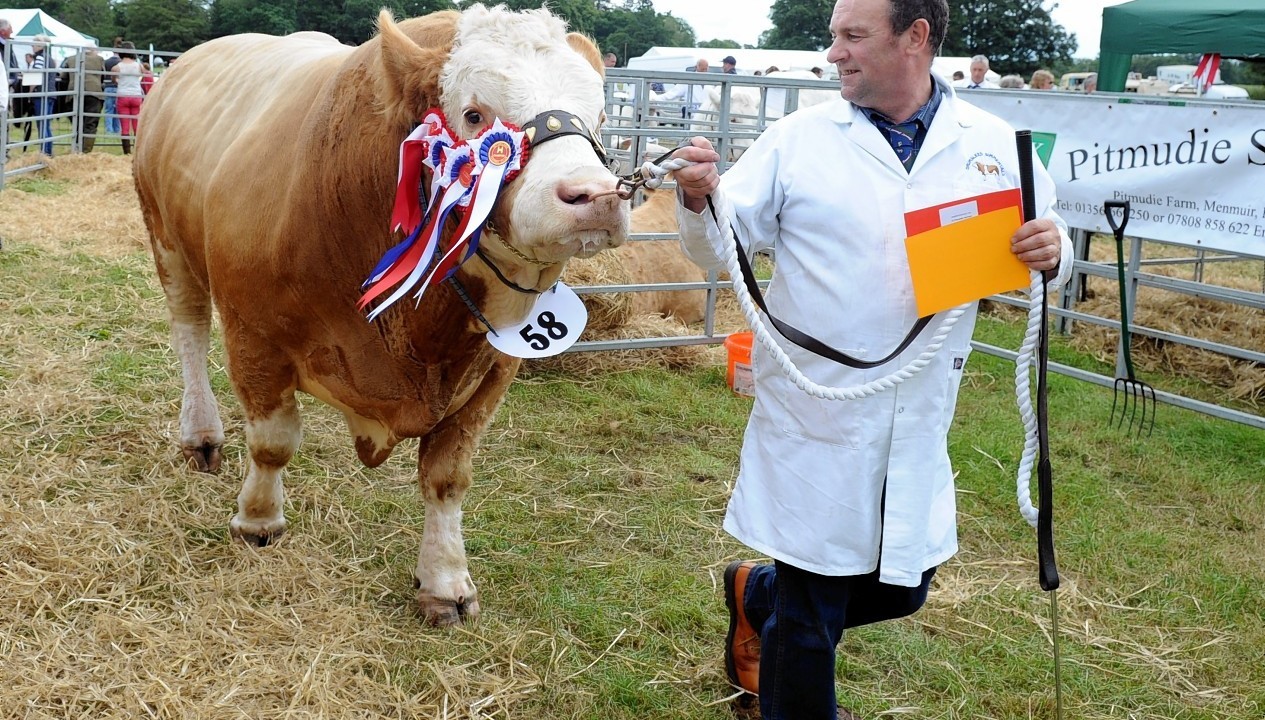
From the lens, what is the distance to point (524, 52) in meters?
2.58

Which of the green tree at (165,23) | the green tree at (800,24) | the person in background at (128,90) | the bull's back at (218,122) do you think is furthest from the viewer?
the green tree at (800,24)

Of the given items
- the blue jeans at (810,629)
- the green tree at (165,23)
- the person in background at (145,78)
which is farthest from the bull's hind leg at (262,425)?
the green tree at (165,23)

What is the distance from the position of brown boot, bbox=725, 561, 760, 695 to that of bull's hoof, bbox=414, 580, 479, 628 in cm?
88

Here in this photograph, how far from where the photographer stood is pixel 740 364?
19.6ft

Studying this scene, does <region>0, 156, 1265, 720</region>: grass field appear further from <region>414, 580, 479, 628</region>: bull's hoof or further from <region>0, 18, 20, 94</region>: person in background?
<region>0, 18, 20, 94</region>: person in background

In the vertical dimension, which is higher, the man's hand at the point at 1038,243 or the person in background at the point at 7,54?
the person in background at the point at 7,54

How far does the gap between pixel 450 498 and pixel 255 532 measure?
807 millimetres

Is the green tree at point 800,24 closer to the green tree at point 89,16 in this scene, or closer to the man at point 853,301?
the green tree at point 89,16

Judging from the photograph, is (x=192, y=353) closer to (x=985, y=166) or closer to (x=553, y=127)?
(x=553, y=127)

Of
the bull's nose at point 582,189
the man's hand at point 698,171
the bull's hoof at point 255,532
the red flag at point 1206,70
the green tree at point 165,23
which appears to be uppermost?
the green tree at point 165,23

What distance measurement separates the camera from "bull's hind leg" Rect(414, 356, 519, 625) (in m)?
3.46

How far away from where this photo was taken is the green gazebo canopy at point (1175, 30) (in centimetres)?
797

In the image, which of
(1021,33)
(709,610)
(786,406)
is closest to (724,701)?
(709,610)

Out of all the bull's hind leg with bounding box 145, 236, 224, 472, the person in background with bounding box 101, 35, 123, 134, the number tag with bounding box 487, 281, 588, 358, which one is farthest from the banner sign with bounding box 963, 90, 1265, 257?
the person in background with bounding box 101, 35, 123, 134
